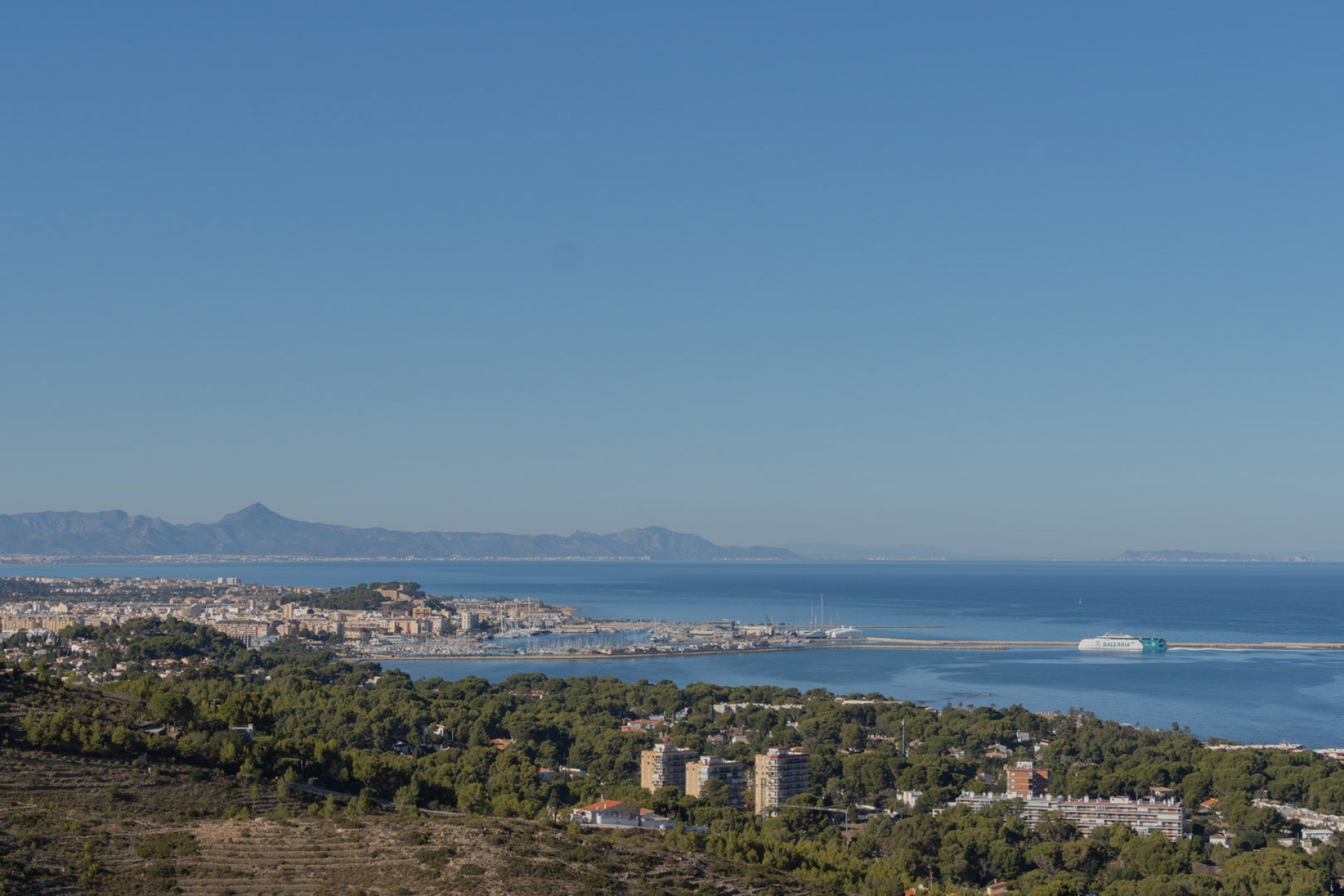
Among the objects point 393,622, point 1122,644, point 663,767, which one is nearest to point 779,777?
point 663,767

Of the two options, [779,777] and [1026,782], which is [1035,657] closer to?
[1026,782]

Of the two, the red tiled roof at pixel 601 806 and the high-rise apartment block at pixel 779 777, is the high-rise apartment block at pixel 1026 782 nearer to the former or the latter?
the high-rise apartment block at pixel 779 777

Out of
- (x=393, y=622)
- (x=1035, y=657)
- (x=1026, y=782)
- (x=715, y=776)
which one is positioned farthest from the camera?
(x=393, y=622)

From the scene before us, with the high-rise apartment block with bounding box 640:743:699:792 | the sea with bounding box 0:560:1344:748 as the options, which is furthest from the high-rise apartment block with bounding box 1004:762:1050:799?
the sea with bounding box 0:560:1344:748

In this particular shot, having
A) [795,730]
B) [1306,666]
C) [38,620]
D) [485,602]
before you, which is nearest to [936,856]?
[795,730]

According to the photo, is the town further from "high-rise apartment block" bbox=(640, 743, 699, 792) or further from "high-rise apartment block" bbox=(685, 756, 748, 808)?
"high-rise apartment block" bbox=(685, 756, 748, 808)

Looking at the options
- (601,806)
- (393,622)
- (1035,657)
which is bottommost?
(393,622)
